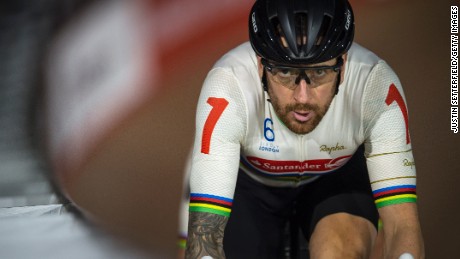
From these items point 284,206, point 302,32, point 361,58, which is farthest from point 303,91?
point 284,206

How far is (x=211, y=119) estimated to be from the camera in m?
2.61

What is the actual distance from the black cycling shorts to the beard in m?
0.33

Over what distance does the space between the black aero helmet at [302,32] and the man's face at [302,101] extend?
6 centimetres

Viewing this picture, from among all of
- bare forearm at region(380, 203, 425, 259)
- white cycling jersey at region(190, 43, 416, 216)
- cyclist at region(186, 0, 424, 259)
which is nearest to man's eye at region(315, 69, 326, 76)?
cyclist at region(186, 0, 424, 259)

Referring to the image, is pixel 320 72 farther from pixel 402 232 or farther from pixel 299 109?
pixel 402 232

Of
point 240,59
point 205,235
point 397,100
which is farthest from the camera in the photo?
point 240,59

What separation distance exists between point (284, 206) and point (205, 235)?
0.67 meters

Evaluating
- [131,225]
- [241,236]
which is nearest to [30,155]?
[131,225]

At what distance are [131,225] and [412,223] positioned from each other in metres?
1.80

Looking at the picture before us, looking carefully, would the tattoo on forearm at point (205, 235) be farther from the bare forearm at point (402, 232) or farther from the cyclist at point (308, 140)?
the bare forearm at point (402, 232)

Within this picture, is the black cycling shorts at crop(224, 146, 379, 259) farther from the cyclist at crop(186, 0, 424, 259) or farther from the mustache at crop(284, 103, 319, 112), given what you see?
the mustache at crop(284, 103, 319, 112)

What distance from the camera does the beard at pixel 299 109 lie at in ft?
8.51

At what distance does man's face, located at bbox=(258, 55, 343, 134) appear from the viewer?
101 inches

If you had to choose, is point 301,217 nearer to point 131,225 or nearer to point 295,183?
point 295,183
